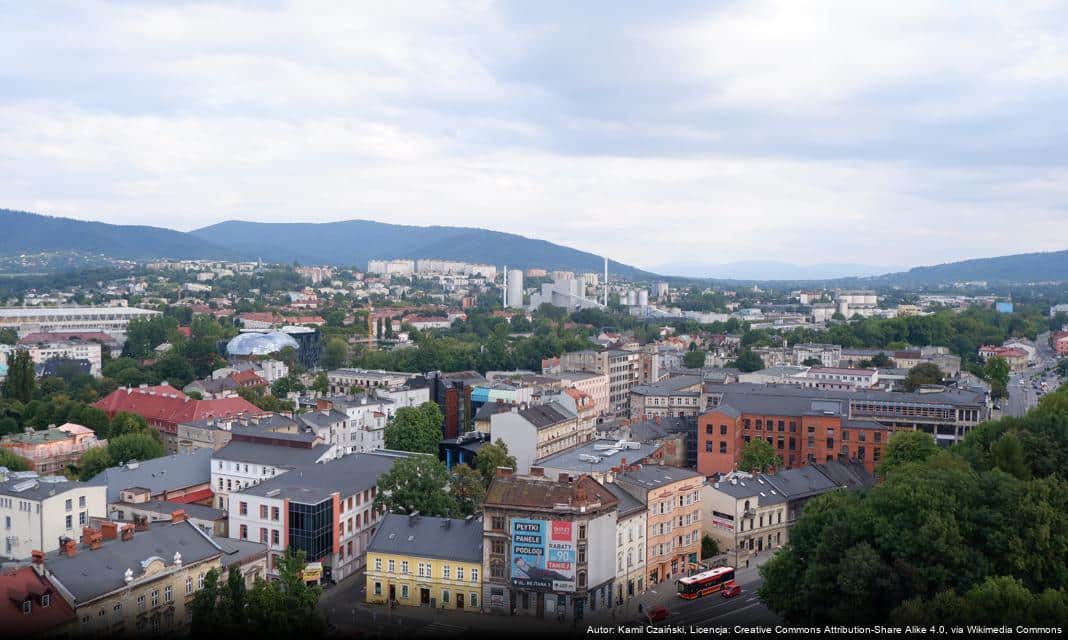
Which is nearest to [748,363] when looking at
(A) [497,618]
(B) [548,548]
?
(B) [548,548]

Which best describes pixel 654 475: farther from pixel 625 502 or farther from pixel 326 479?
pixel 326 479

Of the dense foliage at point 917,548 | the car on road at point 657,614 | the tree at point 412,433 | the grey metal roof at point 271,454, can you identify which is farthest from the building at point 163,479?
the dense foliage at point 917,548

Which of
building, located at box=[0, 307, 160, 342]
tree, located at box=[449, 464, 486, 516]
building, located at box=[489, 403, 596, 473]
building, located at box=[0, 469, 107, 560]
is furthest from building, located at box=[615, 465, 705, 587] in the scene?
building, located at box=[0, 307, 160, 342]

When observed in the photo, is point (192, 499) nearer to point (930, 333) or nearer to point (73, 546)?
point (73, 546)

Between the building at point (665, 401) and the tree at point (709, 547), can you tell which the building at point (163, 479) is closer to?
the tree at point (709, 547)

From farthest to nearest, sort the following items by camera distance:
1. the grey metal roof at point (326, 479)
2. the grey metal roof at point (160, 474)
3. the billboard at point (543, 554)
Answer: the grey metal roof at point (160, 474) < the grey metal roof at point (326, 479) < the billboard at point (543, 554)

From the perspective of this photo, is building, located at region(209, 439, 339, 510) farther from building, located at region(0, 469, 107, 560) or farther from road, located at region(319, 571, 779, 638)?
road, located at region(319, 571, 779, 638)
